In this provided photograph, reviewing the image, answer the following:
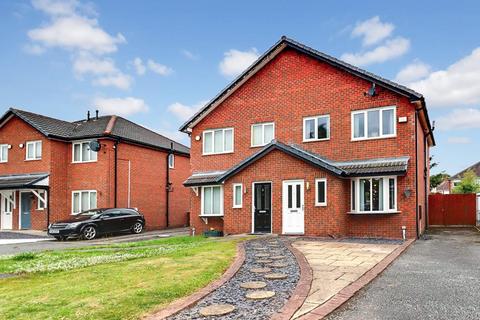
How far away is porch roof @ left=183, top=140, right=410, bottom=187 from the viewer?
16391 millimetres

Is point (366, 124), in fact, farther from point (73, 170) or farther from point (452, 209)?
point (73, 170)

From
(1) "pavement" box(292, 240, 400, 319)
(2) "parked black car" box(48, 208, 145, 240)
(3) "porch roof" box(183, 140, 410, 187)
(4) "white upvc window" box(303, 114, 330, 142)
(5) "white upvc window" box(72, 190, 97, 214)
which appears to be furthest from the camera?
(5) "white upvc window" box(72, 190, 97, 214)

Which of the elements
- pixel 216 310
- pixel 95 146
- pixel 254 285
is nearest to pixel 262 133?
pixel 95 146

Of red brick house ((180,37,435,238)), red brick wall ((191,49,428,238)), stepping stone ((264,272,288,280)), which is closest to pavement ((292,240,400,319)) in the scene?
stepping stone ((264,272,288,280))

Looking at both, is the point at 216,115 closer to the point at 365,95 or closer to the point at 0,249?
the point at 365,95

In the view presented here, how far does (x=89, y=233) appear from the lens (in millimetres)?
21234

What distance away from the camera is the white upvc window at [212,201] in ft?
67.8

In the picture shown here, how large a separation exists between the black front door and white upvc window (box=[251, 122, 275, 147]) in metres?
2.36

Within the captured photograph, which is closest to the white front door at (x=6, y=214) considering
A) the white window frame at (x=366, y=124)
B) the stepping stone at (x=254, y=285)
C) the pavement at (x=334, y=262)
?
the pavement at (x=334, y=262)

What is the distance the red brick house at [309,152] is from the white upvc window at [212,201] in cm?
5

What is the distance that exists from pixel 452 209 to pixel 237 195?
12.7m

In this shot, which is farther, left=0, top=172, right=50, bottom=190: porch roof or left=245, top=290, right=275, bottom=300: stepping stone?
left=0, top=172, right=50, bottom=190: porch roof

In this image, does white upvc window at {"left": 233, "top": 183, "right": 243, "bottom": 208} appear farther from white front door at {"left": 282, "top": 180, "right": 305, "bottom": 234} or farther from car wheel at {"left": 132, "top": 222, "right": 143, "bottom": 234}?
car wheel at {"left": 132, "top": 222, "right": 143, "bottom": 234}

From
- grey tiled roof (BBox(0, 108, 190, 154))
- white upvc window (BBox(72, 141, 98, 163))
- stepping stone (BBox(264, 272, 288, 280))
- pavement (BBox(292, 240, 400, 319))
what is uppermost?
grey tiled roof (BBox(0, 108, 190, 154))
